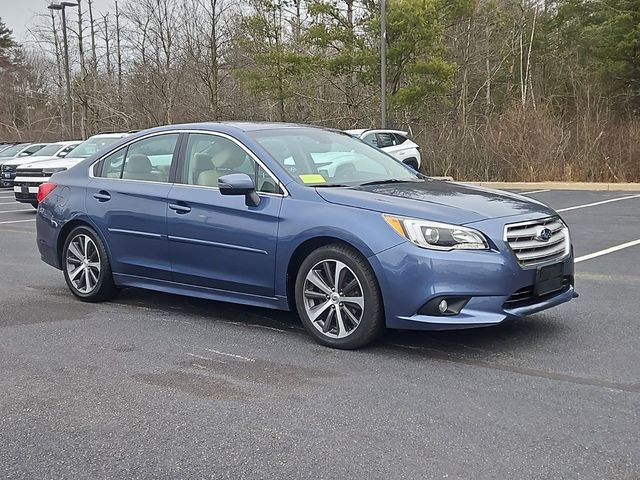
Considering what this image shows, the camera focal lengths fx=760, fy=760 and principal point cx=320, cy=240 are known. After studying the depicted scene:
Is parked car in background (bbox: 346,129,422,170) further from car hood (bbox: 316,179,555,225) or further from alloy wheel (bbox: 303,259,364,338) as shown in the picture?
alloy wheel (bbox: 303,259,364,338)

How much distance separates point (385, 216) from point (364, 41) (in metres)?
26.7

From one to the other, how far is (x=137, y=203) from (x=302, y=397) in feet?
9.00

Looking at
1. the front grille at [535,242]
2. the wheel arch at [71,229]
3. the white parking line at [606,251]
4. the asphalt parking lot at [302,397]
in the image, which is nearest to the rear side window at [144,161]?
the wheel arch at [71,229]

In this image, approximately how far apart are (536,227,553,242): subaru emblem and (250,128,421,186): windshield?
1332 millimetres

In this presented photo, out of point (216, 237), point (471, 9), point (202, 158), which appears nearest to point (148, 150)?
point (202, 158)

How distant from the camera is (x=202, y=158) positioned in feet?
19.8

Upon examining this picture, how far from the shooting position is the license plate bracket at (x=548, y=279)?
4957mm

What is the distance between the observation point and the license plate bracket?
4.96 m

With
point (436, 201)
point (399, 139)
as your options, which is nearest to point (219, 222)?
point (436, 201)

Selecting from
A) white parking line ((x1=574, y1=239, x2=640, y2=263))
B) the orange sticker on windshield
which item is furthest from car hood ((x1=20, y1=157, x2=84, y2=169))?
the orange sticker on windshield

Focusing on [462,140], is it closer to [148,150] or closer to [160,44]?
[148,150]

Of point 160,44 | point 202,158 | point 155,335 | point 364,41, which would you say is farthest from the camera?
point 160,44

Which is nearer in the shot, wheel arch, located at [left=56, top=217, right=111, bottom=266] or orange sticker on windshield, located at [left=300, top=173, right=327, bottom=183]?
orange sticker on windshield, located at [left=300, top=173, right=327, bottom=183]

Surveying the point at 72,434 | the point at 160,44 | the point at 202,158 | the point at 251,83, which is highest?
the point at 160,44
